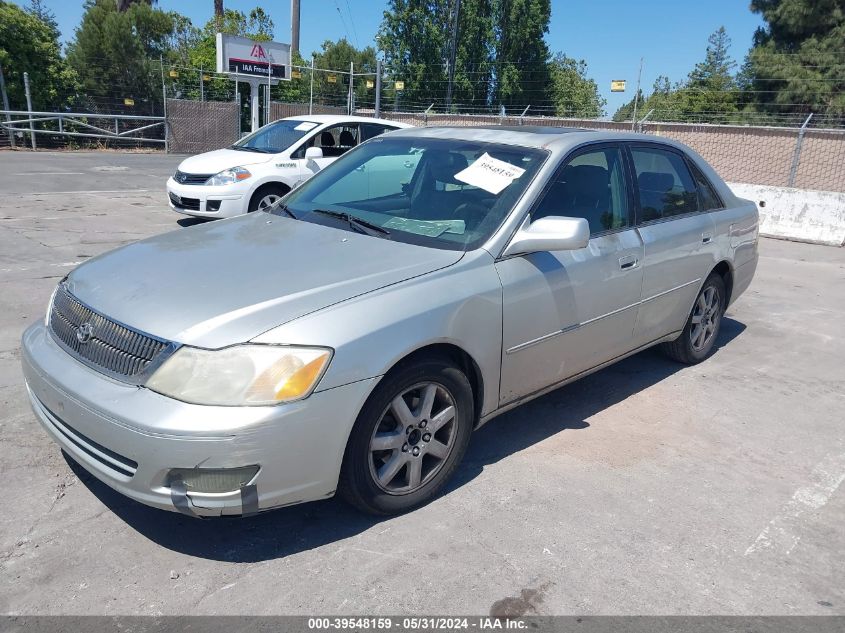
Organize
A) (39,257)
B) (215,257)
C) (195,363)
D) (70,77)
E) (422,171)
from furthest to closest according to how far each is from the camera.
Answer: (70,77) → (39,257) → (422,171) → (215,257) → (195,363)

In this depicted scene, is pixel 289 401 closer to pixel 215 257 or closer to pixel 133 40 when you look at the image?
pixel 215 257

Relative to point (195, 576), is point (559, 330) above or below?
Answer: above

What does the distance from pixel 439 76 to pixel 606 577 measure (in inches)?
1378

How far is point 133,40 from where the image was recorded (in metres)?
26.5

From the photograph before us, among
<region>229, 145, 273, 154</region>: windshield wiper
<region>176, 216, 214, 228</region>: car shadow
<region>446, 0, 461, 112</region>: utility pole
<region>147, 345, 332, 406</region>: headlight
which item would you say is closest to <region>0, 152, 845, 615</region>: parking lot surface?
<region>147, 345, 332, 406</region>: headlight

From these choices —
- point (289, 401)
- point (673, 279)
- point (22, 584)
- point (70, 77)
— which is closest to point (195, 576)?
point (22, 584)

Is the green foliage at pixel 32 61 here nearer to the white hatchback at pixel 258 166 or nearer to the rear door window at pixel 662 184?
the white hatchback at pixel 258 166

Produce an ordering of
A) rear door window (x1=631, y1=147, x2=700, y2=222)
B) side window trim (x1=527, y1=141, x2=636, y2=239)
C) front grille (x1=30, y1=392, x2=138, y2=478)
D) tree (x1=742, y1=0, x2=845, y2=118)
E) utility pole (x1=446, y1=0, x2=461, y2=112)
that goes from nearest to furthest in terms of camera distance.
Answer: front grille (x1=30, y1=392, x2=138, y2=478), side window trim (x1=527, y1=141, x2=636, y2=239), rear door window (x1=631, y1=147, x2=700, y2=222), tree (x1=742, y1=0, x2=845, y2=118), utility pole (x1=446, y1=0, x2=461, y2=112)

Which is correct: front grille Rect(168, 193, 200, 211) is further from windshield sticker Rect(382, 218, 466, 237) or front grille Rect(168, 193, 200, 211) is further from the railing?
the railing

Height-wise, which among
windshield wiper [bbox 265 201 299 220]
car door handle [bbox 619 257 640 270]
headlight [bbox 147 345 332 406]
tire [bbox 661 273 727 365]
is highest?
windshield wiper [bbox 265 201 299 220]

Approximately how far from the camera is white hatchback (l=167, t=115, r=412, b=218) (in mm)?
8891

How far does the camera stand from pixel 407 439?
3.07 meters

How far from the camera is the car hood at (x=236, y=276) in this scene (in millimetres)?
2689

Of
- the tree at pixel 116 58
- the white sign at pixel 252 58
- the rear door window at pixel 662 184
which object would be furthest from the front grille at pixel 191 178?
the tree at pixel 116 58
